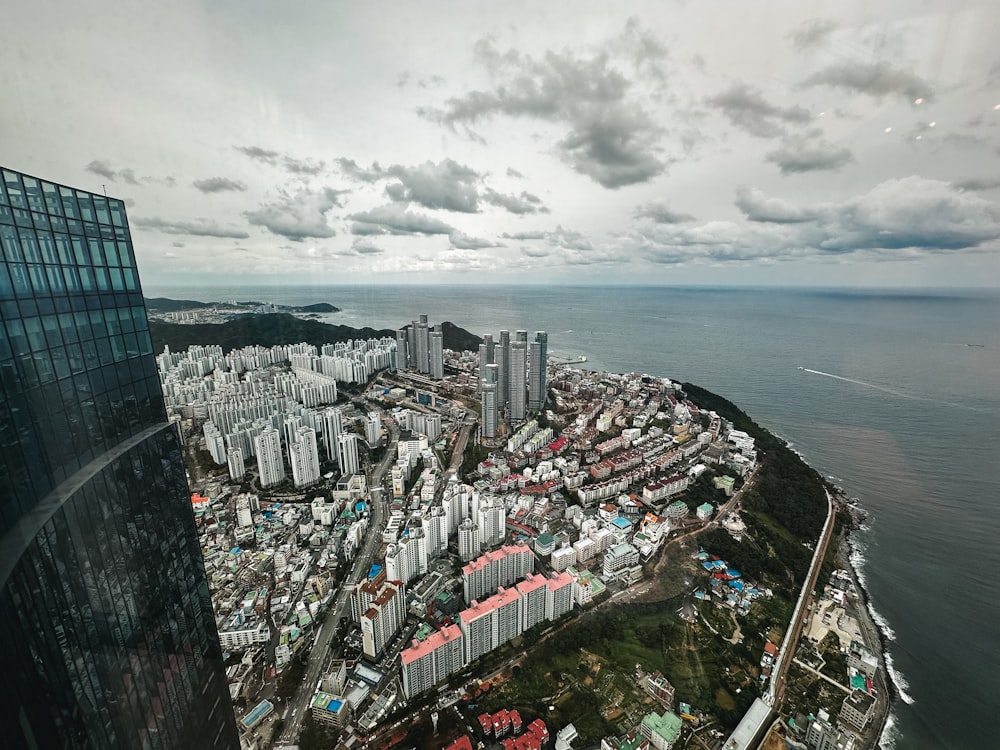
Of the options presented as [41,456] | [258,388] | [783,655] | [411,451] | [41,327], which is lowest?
[783,655]

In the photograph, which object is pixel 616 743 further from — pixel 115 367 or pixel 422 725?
pixel 115 367

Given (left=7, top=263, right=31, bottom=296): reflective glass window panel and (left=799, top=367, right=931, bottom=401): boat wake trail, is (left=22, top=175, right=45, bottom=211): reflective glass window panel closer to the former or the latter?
(left=7, top=263, right=31, bottom=296): reflective glass window panel

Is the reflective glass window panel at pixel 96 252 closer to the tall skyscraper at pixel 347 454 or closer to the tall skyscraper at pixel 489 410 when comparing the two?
the tall skyscraper at pixel 347 454

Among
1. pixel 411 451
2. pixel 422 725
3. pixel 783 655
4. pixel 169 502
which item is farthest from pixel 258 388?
pixel 783 655

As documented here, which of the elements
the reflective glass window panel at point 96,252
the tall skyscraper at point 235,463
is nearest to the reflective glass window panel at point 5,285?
the reflective glass window panel at point 96,252

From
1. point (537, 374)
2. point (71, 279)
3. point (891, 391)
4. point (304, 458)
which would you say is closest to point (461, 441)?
point (537, 374)

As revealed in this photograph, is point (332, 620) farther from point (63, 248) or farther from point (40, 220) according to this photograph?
point (40, 220)
